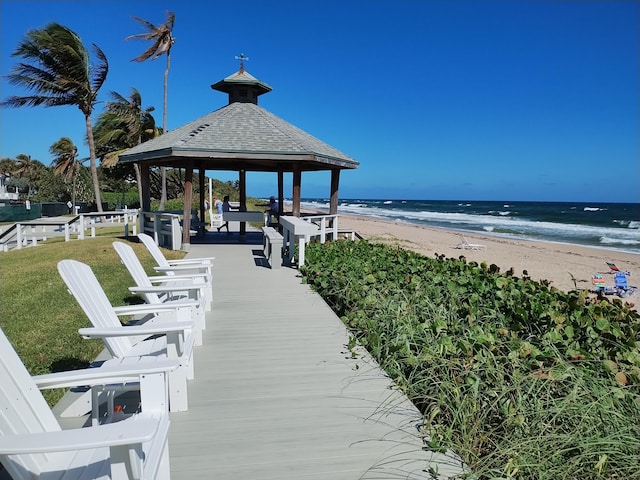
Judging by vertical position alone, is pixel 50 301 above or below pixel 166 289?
below

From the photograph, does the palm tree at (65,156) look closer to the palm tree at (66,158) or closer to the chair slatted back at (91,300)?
the palm tree at (66,158)

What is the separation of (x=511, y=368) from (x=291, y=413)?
1.64m

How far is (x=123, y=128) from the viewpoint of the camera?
27.9 m

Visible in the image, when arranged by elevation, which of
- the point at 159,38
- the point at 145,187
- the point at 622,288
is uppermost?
the point at 159,38

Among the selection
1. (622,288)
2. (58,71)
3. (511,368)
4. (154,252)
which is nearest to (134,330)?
(511,368)

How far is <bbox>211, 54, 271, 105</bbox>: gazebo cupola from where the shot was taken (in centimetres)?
1369

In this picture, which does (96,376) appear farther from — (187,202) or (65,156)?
(65,156)

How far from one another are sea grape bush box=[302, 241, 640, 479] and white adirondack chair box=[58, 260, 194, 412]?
5.37 ft

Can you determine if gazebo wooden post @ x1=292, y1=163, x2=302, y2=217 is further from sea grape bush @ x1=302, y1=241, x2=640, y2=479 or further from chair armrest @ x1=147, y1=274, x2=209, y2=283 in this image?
chair armrest @ x1=147, y1=274, x2=209, y2=283

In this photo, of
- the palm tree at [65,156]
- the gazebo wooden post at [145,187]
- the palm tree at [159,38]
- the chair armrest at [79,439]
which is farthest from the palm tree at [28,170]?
the chair armrest at [79,439]

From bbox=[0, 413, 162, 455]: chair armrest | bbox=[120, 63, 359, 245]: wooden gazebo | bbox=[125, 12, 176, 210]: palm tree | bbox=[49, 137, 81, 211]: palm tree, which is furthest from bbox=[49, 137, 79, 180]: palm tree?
bbox=[0, 413, 162, 455]: chair armrest

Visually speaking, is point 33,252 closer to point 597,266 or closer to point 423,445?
point 423,445

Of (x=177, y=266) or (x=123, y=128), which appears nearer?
(x=177, y=266)

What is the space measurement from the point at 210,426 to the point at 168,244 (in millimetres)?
9998
